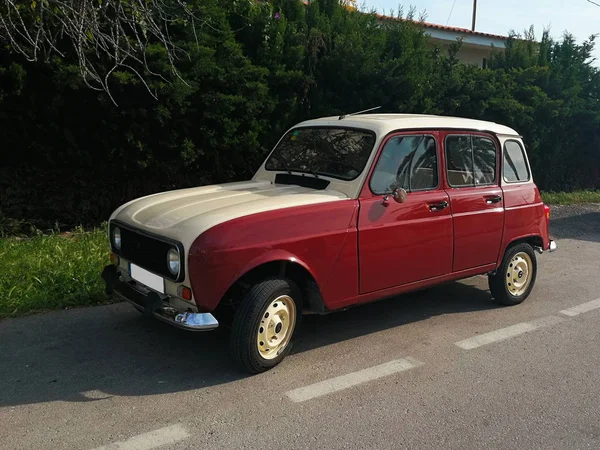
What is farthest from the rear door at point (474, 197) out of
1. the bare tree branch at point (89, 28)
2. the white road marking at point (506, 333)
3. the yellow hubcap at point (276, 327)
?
the bare tree branch at point (89, 28)

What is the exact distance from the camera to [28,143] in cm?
754

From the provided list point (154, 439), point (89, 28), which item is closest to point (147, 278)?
point (154, 439)

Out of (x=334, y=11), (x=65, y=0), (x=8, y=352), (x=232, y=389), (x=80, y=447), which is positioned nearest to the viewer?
(x=80, y=447)

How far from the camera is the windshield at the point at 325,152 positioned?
4.84 m

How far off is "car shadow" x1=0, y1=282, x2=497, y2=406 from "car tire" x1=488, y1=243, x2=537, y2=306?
227mm

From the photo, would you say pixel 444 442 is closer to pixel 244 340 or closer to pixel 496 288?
pixel 244 340

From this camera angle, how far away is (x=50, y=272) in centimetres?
607

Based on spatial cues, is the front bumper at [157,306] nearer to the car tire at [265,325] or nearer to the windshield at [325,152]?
the car tire at [265,325]

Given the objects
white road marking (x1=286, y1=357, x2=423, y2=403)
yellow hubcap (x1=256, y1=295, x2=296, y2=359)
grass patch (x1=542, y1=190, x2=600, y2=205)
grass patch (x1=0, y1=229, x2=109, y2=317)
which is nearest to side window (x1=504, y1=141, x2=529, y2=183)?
white road marking (x1=286, y1=357, x2=423, y2=403)

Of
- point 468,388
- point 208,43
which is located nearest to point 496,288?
point 468,388

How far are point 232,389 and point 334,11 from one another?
7.79m

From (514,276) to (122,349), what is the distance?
3900 mm

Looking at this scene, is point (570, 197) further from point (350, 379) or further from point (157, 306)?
point (157, 306)

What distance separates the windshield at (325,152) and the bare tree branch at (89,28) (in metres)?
1.85
